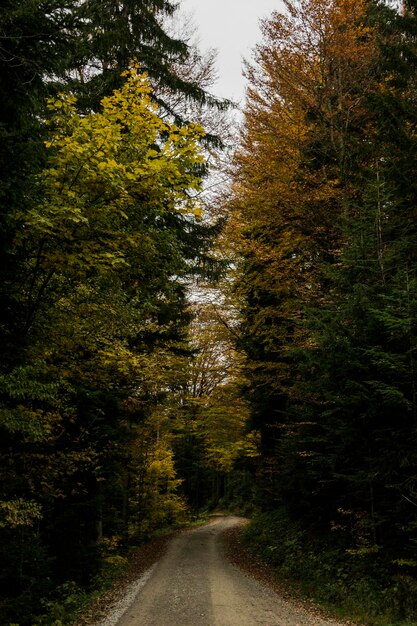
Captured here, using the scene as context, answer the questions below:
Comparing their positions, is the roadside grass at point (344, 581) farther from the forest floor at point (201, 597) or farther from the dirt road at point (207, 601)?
the dirt road at point (207, 601)

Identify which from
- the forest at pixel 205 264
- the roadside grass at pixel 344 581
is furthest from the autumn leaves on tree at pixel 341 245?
the roadside grass at pixel 344 581

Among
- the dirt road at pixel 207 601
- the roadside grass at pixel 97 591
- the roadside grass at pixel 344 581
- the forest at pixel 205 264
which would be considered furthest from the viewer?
the roadside grass at pixel 97 591

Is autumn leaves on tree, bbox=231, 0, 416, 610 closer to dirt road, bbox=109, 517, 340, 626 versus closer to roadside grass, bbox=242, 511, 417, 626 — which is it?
roadside grass, bbox=242, 511, 417, 626

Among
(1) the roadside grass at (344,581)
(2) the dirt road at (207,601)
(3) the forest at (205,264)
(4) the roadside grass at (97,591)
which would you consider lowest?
(4) the roadside grass at (97,591)

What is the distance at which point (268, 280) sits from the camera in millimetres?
13539

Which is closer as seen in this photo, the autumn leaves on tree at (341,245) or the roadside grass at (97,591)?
the autumn leaves on tree at (341,245)

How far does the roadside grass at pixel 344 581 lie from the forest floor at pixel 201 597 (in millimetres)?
372

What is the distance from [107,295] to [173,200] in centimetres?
186

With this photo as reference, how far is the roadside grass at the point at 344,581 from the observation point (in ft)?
23.6

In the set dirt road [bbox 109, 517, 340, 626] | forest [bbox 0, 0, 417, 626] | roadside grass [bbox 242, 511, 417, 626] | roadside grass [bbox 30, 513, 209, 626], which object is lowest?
roadside grass [bbox 30, 513, 209, 626]

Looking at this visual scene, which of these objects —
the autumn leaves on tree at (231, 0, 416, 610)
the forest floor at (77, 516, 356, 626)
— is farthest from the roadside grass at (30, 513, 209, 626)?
the autumn leaves on tree at (231, 0, 416, 610)

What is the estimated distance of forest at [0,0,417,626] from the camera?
18.6 feet

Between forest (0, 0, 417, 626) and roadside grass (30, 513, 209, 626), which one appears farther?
roadside grass (30, 513, 209, 626)

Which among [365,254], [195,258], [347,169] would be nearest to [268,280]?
[195,258]
